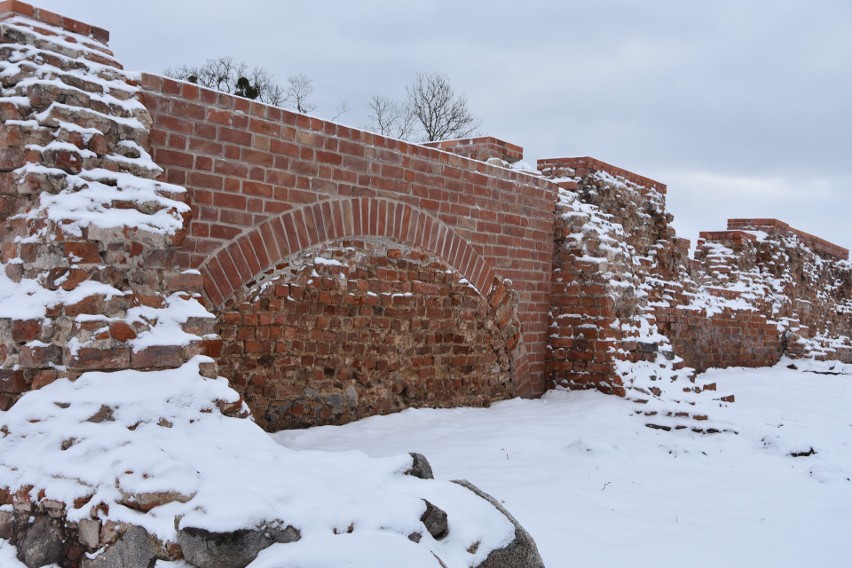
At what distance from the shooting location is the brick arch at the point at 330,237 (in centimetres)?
424

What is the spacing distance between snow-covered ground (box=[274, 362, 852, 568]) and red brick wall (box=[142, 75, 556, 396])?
1.18m

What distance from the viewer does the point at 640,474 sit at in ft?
14.5

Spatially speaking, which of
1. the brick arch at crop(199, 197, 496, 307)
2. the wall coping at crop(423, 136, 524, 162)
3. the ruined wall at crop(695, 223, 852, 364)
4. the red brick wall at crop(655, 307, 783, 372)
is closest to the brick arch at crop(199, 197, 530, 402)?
the brick arch at crop(199, 197, 496, 307)

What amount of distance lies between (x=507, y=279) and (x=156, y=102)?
356 centimetres

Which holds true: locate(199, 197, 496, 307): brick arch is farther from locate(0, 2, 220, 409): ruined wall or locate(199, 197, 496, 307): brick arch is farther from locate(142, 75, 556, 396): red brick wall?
locate(0, 2, 220, 409): ruined wall

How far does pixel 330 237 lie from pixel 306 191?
0.35 metres

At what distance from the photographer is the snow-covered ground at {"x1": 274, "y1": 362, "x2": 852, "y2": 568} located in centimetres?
321

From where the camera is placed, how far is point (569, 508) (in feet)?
11.6

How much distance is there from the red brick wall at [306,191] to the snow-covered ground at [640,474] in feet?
3.86

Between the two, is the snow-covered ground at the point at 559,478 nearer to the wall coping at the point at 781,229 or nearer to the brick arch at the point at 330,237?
the brick arch at the point at 330,237

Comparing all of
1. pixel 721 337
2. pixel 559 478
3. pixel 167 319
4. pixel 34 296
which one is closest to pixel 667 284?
pixel 721 337

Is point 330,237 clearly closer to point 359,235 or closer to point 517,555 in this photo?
point 359,235

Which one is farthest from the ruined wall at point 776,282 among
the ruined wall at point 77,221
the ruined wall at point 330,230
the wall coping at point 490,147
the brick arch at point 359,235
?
the ruined wall at point 77,221

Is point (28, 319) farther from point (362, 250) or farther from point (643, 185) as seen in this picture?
point (643, 185)
